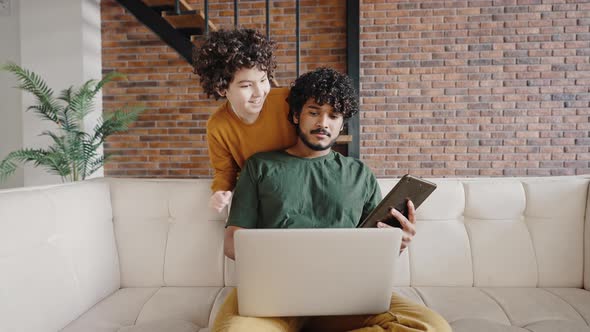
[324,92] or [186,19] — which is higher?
[186,19]

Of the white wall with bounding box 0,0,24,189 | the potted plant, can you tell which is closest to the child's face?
the potted plant

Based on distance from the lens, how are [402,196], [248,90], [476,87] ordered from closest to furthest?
1. [402,196]
2. [248,90]
3. [476,87]

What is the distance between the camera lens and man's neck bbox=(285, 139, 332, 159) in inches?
53.6

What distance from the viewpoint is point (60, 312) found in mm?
1110

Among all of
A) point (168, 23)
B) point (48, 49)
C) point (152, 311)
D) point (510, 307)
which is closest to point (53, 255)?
point (152, 311)

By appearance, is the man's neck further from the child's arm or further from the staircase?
the staircase

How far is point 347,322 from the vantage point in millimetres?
1056

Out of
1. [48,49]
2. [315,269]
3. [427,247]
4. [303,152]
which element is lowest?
[427,247]

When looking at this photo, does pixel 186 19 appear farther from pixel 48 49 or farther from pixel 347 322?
pixel 347 322

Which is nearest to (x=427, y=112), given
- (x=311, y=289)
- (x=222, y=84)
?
(x=222, y=84)

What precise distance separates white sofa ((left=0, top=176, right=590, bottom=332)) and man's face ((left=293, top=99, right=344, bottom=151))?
35 centimetres

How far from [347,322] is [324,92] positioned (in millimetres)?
734

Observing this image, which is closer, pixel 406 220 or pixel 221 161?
pixel 406 220

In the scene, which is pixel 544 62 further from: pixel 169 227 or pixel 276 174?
pixel 169 227
